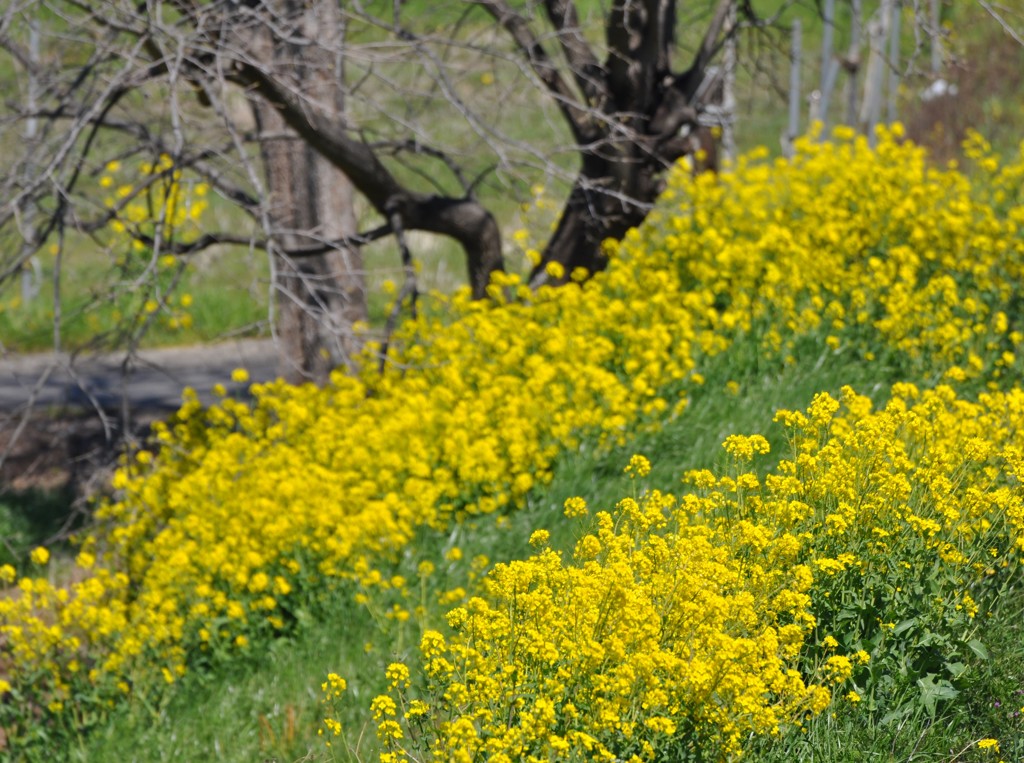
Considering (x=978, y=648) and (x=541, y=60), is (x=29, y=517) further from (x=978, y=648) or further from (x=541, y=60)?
(x=978, y=648)

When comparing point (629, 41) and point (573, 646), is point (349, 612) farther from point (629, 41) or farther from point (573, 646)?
point (629, 41)

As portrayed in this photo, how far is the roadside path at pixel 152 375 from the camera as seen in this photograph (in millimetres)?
11812

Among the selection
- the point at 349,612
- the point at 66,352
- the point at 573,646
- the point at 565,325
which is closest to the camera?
the point at 573,646

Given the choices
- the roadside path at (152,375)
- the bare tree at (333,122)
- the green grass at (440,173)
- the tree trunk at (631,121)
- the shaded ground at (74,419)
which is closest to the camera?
the bare tree at (333,122)

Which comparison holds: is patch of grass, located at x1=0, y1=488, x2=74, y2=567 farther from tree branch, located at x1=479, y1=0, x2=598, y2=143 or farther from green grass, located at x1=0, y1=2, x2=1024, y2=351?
tree branch, located at x1=479, y1=0, x2=598, y2=143

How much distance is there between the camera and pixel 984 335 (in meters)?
7.46

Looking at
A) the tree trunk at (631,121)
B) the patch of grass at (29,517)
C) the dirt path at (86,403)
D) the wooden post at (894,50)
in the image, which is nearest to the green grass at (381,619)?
the tree trunk at (631,121)

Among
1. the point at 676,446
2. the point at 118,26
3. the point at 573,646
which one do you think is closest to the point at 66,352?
the point at 118,26

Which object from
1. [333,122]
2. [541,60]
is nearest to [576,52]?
[541,60]

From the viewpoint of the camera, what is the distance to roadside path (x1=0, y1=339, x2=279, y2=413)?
38.8 ft

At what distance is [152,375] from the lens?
13.1 m

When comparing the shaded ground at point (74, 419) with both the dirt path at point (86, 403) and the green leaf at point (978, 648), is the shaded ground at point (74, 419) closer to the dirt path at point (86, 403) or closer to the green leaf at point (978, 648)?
the dirt path at point (86, 403)

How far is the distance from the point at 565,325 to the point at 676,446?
4.76 feet

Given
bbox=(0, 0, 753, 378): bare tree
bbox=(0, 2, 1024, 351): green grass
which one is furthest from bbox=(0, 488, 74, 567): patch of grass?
bbox=(0, 0, 753, 378): bare tree
